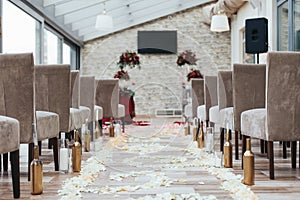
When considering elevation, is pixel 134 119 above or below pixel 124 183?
above

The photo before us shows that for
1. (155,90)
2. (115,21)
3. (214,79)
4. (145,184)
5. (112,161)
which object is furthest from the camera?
(115,21)

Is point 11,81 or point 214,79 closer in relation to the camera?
point 11,81

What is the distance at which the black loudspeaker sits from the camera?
5480 millimetres

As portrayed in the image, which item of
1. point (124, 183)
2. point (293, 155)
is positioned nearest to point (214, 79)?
point (293, 155)

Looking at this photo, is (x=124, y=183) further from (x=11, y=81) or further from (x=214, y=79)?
(x=214, y=79)

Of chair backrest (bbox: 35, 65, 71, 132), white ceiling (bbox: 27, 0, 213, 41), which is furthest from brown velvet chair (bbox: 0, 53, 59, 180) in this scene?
white ceiling (bbox: 27, 0, 213, 41)

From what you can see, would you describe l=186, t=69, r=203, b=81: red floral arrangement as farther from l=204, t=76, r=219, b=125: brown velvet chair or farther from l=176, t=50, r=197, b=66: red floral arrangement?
l=204, t=76, r=219, b=125: brown velvet chair

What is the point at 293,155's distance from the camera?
319 centimetres

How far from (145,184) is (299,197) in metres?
0.87

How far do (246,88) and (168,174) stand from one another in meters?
1.19

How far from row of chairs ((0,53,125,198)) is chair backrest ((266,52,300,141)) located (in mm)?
1032

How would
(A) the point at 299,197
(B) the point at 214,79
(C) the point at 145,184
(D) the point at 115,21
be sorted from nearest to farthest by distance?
(A) the point at 299,197, (C) the point at 145,184, (B) the point at 214,79, (D) the point at 115,21

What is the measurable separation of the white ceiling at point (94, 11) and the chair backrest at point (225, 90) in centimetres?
316

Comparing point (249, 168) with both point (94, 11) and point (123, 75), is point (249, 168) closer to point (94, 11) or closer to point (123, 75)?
point (123, 75)
